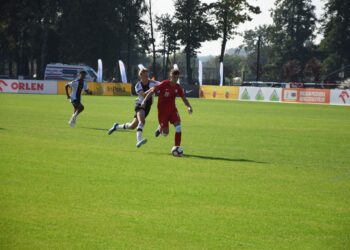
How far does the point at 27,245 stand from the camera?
6.66 metres

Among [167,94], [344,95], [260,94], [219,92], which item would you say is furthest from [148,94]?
[219,92]

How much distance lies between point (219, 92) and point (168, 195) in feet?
197

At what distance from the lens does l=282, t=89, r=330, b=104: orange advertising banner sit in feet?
202

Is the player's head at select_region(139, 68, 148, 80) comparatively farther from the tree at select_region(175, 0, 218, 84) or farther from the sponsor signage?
the tree at select_region(175, 0, 218, 84)

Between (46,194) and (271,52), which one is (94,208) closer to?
(46,194)

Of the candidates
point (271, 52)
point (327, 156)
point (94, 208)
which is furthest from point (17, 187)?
point (271, 52)

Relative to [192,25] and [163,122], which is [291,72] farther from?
[163,122]

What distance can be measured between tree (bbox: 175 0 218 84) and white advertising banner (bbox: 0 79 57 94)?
30.0m

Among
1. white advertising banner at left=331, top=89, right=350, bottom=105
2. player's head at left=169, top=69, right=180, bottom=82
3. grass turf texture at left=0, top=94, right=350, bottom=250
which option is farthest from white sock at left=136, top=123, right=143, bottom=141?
white advertising banner at left=331, top=89, right=350, bottom=105

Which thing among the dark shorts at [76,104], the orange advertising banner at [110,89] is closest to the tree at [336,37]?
the orange advertising banner at [110,89]

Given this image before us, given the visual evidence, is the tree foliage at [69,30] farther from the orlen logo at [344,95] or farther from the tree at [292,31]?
the orlen logo at [344,95]

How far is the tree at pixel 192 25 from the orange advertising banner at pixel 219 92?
74.0ft

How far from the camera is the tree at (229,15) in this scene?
86.6 meters

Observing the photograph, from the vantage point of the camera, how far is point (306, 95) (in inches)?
2463
